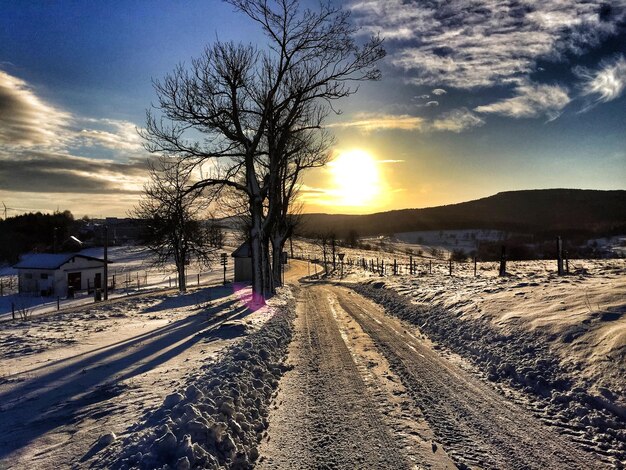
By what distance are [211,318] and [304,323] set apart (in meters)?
3.74

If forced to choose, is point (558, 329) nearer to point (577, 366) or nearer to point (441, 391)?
point (577, 366)

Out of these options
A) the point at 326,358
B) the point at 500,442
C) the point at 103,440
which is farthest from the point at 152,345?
the point at 500,442

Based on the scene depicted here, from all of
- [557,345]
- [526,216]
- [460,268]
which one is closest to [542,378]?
[557,345]

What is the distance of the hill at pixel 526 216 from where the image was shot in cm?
10960

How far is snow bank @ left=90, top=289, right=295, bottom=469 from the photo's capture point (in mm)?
4128

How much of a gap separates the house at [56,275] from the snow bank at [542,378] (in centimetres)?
4233

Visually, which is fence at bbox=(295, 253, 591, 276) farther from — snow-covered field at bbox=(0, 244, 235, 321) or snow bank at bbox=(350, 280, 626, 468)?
snow-covered field at bbox=(0, 244, 235, 321)

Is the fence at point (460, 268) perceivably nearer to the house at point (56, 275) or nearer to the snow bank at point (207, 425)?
the snow bank at point (207, 425)

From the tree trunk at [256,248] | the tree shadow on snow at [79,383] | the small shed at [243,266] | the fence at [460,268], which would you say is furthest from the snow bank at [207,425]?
the small shed at [243,266]

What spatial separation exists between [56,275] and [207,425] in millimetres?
46654

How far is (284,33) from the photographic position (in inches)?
594

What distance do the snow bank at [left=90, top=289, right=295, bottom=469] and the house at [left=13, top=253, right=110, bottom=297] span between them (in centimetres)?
4125

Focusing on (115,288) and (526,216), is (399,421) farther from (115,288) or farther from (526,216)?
(526,216)

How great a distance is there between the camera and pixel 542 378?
6.79 metres
